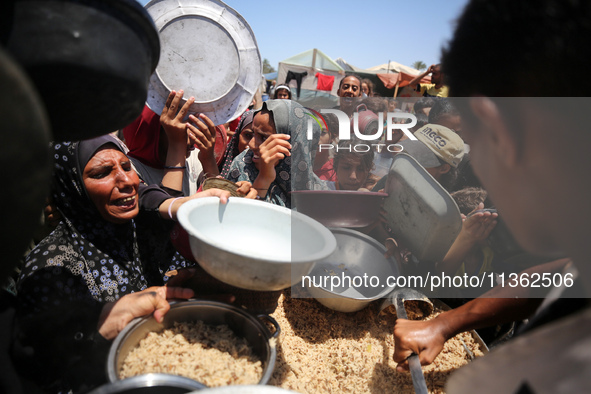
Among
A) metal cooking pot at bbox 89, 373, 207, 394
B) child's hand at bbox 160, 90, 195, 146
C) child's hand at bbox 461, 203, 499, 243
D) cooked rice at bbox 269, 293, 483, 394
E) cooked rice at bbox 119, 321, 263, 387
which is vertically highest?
child's hand at bbox 160, 90, 195, 146

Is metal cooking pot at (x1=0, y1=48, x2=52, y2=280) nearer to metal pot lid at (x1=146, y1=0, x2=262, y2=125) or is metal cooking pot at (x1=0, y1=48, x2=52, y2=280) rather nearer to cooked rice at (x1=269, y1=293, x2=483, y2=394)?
cooked rice at (x1=269, y1=293, x2=483, y2=394)

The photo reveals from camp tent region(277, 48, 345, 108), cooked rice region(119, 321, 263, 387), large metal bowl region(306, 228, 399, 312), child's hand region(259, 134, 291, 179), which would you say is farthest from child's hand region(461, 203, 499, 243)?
camp tent region(277, 48, 345, 108)

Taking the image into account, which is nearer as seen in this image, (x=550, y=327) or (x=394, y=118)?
(x=550, y=327)

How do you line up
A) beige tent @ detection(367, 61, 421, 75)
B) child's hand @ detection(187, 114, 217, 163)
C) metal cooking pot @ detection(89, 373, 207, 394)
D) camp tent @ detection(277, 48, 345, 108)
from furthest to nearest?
beige tent @ detection(367, 61, 421, 75) → camp tent @ detection(277, 48, 345, 108) → child's hand @ detection(187, 114, 217, 163) → metal cooking pot @ detection(89, 373, 207, 394)

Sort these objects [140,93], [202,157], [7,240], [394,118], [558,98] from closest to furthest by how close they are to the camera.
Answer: [7,240] → [558,98] → [140,93] → [394,118] → [202,157]

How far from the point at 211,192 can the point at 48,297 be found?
0.91 metres

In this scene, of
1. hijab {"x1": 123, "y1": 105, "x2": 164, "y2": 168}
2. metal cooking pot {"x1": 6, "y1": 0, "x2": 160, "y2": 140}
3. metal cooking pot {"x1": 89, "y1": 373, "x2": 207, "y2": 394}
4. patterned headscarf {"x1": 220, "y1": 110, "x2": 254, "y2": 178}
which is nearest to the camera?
metal cooking pot {"x1": 6, "y1": 0, "x2": 160, "y2": 140}

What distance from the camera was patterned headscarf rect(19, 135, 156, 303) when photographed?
158cm

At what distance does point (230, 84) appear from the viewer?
2.08 metres

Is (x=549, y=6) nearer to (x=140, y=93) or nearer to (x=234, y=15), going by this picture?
(x=140, y=93)

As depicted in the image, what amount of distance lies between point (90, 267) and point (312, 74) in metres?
14.5

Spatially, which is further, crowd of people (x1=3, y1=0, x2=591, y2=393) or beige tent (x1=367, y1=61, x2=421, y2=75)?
beige tent (x1=367, y1=61, x2=421, y2=75)

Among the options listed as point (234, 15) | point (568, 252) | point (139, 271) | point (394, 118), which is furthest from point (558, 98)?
point (139, 271)

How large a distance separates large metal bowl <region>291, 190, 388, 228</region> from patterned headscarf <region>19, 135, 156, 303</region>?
117 cm
